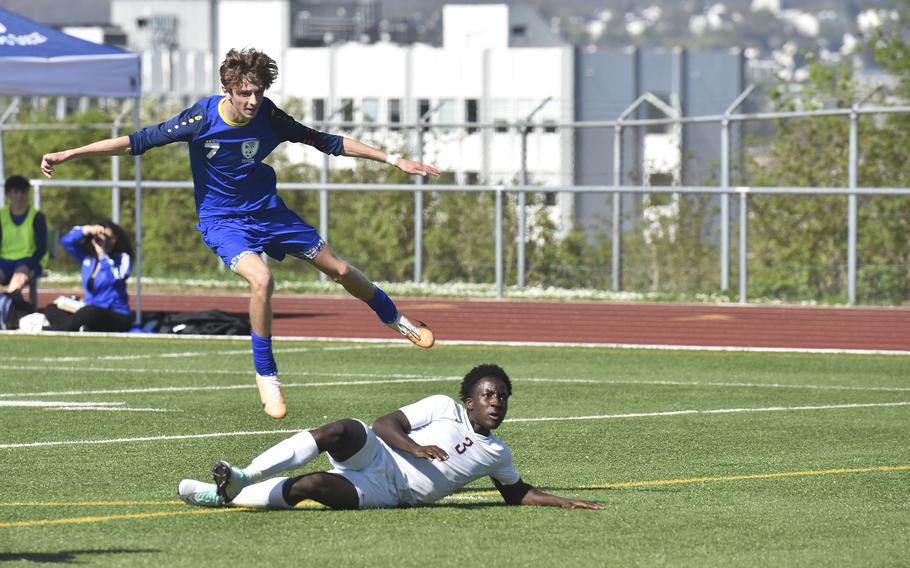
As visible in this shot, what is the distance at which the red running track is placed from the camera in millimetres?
22109

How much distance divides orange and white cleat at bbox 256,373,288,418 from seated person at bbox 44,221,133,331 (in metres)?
9.84

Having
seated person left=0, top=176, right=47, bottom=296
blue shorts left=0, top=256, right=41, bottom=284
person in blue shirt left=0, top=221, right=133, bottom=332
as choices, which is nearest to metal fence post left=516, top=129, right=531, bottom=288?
person in blue shirt left=0, top=221, right=133, bottom=332

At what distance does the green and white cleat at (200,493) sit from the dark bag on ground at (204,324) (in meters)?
12.6

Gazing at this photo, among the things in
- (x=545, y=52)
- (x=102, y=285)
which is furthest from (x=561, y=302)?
(x=545, y=52)

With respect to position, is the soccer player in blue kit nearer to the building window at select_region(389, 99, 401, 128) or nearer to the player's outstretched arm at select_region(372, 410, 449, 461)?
the player's outstretched arm at select_region(372, 410, 449, 461)

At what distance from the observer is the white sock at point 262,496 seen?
8.81m

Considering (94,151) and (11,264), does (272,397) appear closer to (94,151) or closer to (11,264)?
(94,151)

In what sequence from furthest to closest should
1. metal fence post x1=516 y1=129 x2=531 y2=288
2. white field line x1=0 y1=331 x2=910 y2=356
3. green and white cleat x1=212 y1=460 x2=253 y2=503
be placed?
metal fence post x1=516 y1=129 x2=531 y2=288 → white field line x1=0 y1=331 x2=910 y2=356 → green and white cleat x1=212 y1=460 x2=253 y2=503

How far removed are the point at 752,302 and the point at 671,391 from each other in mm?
10238

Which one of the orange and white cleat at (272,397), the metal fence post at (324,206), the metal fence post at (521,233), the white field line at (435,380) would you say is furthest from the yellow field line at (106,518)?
the metal fence post at (324,206)

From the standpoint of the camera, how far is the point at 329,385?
53.0 ft

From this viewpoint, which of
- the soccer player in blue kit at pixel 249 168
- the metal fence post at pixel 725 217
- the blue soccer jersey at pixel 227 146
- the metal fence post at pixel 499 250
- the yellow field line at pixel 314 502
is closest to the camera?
the yellow field line at pixel 314 502

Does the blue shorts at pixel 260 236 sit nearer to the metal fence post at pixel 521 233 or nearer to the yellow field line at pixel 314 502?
the yellow field line at pixel 314 502

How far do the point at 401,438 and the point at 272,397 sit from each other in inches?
78.0
